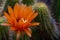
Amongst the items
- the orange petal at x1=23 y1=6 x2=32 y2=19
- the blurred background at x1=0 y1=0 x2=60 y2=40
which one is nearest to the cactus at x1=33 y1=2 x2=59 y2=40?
the blurred background at x1=0 y1=0 x2=60 y2=40

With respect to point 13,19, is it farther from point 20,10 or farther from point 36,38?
point 36,38

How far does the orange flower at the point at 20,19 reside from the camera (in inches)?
42.1

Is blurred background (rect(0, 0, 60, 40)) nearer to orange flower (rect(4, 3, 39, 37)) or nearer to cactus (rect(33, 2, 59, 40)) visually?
cactus (rect(33, 2, 59, 40))

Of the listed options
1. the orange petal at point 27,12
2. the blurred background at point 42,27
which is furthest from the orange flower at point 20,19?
the blurred background at point 42,27

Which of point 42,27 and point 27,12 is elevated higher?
point 27,12

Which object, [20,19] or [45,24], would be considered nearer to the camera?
[20,19]

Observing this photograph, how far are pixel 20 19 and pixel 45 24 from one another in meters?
0.33

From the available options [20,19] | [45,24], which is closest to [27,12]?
[20,19]

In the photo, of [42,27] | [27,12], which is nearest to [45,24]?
[42,27]

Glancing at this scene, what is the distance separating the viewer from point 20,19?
3.70 ft

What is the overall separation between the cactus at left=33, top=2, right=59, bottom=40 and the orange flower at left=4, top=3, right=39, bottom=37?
248mm

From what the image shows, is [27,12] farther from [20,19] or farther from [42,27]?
[42,27]

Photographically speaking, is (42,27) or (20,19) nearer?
(20,19)

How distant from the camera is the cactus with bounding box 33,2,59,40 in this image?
4.51 ft
